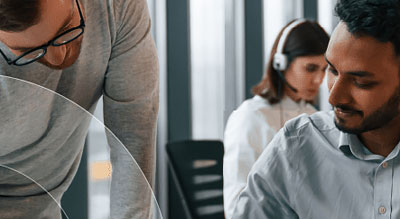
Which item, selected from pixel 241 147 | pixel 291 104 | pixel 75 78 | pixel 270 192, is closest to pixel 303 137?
pixel 270 192

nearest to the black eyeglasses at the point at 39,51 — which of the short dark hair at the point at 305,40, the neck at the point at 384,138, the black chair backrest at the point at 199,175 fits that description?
the neck at the point at 384,138

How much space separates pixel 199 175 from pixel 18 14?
1482 mm

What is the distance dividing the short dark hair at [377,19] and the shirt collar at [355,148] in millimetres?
185

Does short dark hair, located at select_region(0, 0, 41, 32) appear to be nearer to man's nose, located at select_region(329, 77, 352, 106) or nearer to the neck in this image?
man's nose, located at select_region(329, 77, 352, 106)

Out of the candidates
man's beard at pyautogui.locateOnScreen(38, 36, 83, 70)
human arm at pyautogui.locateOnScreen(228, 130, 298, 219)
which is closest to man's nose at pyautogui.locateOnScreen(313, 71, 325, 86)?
human arm at pyautogui.locateOnScreen(228, 130, 298, 219)

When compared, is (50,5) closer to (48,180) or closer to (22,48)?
(22,48)

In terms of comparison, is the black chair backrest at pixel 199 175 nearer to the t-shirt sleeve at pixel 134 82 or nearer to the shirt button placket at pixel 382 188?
the t-shirt sleeve at pixel 134 82

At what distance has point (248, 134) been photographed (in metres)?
1.87

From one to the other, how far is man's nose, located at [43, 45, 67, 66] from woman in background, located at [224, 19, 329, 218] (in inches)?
36.8

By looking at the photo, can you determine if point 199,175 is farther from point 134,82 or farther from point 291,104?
point 134,82

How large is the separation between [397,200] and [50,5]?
70 cm

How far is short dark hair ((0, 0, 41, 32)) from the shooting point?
65 cm

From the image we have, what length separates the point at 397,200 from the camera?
0.93 m

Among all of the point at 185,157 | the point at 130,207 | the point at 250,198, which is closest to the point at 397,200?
the point at 250,198
